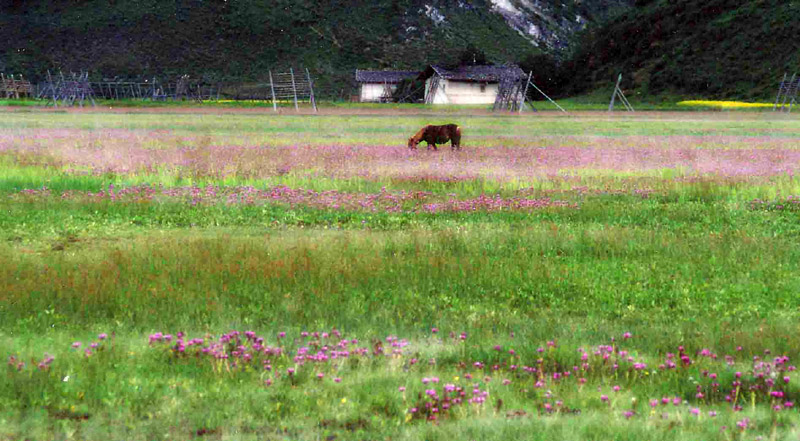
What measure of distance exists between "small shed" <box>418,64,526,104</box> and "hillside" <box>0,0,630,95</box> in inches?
440

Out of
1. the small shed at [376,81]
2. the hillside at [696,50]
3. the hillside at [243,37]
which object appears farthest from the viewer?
the hillside at [243,37]

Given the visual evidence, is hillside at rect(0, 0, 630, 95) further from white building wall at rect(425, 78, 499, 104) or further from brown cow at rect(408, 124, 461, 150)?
brown cow at rect(408, 124, 461, 150)

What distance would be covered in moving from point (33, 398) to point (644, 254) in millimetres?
8325

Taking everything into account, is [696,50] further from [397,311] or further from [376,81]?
[397,311]

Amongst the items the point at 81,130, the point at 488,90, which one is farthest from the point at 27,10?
the point at 81,130

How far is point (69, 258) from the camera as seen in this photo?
35.0 ft

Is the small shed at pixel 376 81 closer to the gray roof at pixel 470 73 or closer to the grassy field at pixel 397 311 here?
the gray roof at pixel 470 73

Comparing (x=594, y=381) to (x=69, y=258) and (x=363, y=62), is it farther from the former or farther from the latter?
(x=363, y=62)

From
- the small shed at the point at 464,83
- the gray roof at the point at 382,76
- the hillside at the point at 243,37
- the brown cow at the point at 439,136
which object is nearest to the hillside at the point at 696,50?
the small shed at the point at 464,83

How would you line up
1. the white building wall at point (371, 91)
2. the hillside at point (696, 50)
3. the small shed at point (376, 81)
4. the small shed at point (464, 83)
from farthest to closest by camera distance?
the white building wall at point (371, 91), the small shed at point (376, 81), the small shed at point (464, 83), the hillside at point (696, 50)

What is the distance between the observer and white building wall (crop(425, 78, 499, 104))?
10694 cm

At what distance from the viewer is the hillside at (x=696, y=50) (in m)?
94.1

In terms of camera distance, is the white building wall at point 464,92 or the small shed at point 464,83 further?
the white building wall at point 464,92

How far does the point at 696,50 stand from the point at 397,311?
353 ft
